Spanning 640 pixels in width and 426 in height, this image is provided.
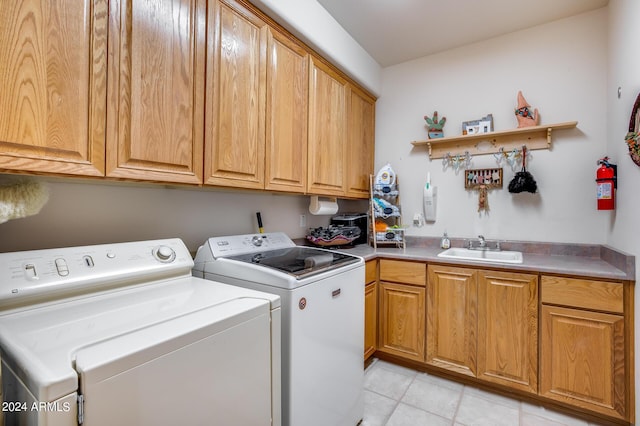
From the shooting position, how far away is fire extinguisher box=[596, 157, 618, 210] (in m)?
1.87

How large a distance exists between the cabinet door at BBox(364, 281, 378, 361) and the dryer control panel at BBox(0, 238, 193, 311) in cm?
136

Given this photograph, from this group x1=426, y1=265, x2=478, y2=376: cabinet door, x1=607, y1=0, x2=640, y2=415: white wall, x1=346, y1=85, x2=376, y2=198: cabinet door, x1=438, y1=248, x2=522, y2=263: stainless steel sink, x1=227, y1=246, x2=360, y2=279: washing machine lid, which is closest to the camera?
x1=227, y1=246, x2=360, y2=279: washing machine lid

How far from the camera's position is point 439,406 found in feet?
6.15

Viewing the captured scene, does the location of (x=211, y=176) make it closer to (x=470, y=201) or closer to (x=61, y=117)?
(x=61, y=117)

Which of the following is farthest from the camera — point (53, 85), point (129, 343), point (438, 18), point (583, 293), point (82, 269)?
point (438, 18)

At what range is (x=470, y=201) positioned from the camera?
2.55 meters

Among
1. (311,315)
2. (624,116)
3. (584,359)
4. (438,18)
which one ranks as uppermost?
(438,18)

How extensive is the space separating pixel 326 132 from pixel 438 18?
1163 millimetres

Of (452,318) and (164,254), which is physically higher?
(164,254)

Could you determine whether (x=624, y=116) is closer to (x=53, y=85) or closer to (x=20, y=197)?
(x=53, y=85)

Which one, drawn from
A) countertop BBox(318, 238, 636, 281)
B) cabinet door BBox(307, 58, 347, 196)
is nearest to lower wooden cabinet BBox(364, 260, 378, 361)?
countertop BBox(318, 238, 636, 281)

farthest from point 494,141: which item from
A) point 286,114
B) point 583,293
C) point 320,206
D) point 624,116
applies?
point 286,114

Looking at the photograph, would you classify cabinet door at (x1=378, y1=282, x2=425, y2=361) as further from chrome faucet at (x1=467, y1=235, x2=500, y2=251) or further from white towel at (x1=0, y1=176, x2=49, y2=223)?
white towel at (x1=0, y1=176, x2=49, y2=223)

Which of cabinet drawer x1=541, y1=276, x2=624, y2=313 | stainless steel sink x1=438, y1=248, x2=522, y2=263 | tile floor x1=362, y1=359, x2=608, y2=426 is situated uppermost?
stainless steel sink x1=438, y1=248, x2=522, y2=263
